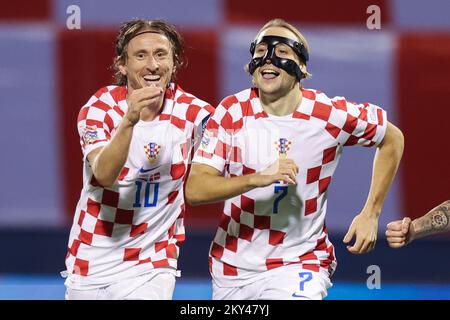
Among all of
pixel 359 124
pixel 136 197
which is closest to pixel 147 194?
pixel 136 197

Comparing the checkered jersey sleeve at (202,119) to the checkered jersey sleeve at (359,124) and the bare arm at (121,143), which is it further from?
the checkered jersey sleeve at (359,124)

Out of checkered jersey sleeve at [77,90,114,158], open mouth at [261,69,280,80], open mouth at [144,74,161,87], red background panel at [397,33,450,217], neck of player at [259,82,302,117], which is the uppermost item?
open mouth at [261,69,280,80]

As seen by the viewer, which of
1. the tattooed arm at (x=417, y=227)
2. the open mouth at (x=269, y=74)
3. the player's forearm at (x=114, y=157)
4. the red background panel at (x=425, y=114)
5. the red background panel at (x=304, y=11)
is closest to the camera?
the player's forearm at (x=114, y=157)

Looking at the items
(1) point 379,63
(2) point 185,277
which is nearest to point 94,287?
(2) point 185,277

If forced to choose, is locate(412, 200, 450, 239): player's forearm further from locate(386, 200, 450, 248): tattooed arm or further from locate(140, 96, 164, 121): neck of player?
locate(140, 96, 164, 121): neck of player

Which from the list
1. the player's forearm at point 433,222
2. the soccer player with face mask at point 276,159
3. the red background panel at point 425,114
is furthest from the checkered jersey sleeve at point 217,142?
the red background panel at point 425,114

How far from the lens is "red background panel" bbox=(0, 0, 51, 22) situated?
20.5 feet

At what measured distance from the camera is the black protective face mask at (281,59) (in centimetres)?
406

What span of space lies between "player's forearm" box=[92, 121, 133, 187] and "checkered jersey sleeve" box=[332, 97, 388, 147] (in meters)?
0.83

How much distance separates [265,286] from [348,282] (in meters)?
2.11

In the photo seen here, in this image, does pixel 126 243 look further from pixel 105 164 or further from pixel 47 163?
pixel 47 163

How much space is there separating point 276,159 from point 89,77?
8.11 feet

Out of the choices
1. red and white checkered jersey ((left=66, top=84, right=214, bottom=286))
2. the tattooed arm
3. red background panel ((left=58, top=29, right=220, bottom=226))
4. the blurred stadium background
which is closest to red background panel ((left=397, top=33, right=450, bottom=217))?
the blurred stadium background

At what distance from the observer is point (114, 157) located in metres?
3.82
